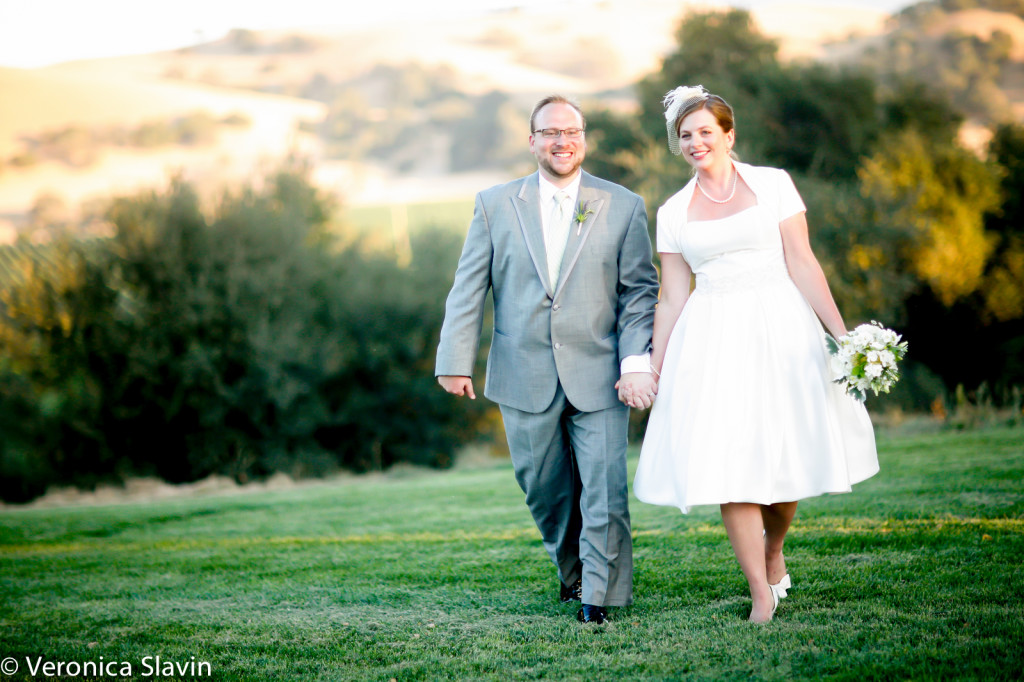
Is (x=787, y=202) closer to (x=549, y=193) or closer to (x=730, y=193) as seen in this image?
(x=730, y=193)

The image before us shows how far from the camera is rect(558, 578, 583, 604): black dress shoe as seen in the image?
3945 mm

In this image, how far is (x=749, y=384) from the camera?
3361 mm

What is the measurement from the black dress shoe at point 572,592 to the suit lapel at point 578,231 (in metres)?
1.38

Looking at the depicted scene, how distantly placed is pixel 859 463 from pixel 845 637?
701 millimetres

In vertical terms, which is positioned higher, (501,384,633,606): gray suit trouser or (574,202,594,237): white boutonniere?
(574,202,594,237): white boutonniere

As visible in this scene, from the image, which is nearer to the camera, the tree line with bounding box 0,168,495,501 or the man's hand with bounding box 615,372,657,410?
the man's hand with bounding box 615,372,657,410

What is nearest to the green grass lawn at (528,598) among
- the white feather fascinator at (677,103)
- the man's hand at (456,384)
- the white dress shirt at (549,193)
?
the man's hand at (456,384)

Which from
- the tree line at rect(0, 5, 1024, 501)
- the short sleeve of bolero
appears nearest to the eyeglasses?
the short sleeve of bolero

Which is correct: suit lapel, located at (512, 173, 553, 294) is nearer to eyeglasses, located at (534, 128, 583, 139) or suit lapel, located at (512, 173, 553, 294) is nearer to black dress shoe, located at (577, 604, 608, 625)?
eyeglasses, located at (534, 128, 583, 139)

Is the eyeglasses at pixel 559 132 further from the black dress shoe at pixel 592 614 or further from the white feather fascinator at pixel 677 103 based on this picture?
the black dress shoe at pixel 592 614

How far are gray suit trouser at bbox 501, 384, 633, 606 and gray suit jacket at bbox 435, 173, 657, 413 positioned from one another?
0.10 m

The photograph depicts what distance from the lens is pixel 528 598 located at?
4.05 meters

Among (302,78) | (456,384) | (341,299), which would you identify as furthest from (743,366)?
(302,78)

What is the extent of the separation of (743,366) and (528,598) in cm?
156
